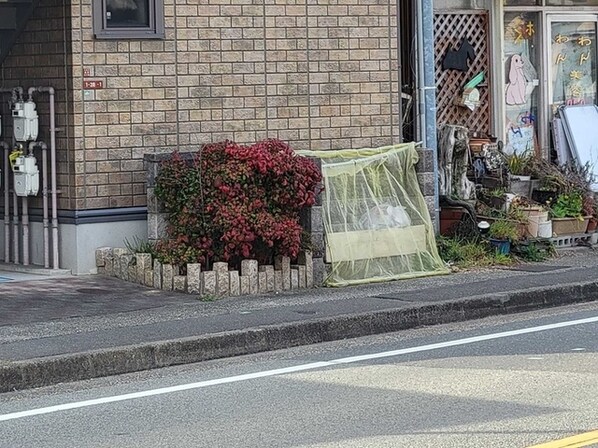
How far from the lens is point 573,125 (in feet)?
58.7

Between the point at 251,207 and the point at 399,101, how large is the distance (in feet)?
10.9

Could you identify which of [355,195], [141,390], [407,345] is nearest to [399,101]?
[355,195]

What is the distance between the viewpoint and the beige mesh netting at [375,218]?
13.7 m

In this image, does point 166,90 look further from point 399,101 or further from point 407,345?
point 407,345

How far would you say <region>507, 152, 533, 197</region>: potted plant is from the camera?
16.6 meters

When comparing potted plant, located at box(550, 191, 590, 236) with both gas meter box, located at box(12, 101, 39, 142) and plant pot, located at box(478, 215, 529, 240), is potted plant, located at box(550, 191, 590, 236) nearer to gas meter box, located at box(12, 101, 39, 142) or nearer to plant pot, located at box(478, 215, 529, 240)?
plant pot, located at box(478, 215, 529, 240)

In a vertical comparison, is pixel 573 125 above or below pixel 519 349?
above

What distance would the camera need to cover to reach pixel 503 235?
15305 millimetres

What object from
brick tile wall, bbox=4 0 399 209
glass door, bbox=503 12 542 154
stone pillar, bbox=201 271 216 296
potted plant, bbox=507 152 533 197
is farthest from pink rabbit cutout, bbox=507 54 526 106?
stone pillar, bbox=201 271 216 296

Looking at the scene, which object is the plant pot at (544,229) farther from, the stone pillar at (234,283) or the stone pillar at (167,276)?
the stone pillar at (167,276)

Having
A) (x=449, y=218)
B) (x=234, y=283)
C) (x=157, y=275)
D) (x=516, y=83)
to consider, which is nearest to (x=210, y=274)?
(x=234, y=283)

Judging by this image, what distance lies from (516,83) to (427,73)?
2.98 metres

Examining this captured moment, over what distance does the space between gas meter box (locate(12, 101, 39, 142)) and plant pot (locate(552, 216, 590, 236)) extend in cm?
666

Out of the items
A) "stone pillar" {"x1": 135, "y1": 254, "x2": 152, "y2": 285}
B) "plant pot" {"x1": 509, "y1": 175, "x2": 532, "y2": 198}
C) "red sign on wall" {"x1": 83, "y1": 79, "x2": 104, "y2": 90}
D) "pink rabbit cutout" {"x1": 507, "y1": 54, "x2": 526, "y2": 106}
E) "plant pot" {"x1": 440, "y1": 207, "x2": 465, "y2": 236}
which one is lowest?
"stone pillar" {"x1": 135, "y1": 254, "x2": 152, "y2": 285}
